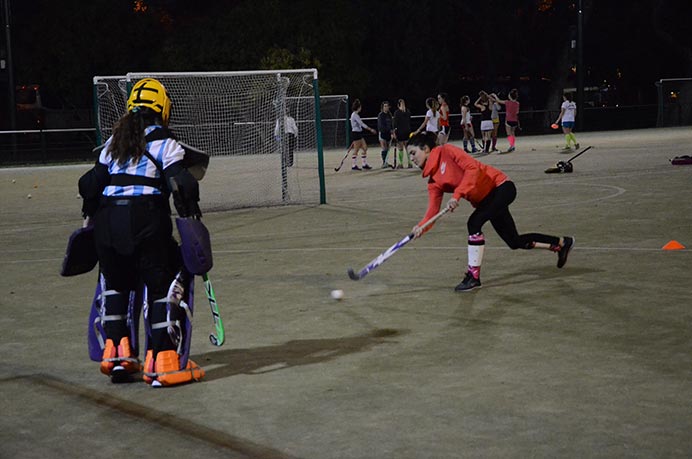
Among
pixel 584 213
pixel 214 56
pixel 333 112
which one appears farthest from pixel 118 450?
pixel 214 56

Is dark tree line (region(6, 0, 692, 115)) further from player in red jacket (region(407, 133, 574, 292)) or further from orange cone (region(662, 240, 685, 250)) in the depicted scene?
player in red jacket (region(407, 133, 574, 292))

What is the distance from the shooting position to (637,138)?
34906 millimetres

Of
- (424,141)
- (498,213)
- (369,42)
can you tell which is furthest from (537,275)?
(369,42)

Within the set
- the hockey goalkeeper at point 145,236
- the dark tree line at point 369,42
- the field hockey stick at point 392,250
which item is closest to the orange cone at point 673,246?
the field hockey stick at point 392,250

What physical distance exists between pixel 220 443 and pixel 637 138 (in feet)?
104

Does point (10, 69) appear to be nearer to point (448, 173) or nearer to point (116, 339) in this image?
point (448, 173)

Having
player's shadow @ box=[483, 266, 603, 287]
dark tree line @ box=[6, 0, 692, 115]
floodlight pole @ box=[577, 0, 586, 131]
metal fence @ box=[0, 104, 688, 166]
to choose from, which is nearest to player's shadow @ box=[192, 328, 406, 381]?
player's shadow @ box=[483, 266, 603, 287]

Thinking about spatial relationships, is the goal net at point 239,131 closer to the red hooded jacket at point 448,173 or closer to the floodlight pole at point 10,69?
the red hooded jacket at point 448,173

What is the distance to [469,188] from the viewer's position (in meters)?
9.09

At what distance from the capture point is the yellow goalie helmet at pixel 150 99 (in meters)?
6.57

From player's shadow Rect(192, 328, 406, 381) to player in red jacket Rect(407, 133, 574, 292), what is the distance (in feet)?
5.25

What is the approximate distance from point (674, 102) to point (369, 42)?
13752 millimetres

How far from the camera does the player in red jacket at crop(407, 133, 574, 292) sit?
9164 mm

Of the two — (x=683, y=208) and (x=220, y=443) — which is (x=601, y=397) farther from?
(x=683, y=208)
